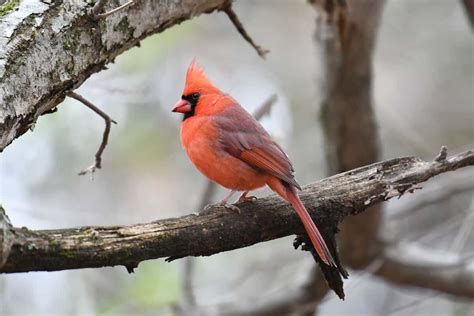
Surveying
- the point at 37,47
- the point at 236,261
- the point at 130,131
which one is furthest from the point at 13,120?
the point at 130,131

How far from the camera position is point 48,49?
8.13ft

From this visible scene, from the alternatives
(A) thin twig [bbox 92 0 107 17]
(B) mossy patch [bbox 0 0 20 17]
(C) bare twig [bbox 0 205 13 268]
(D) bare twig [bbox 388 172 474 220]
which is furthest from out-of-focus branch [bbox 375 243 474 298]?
(C) bare twig [bbox 0 205 13 268]

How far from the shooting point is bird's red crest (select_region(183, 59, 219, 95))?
12.5ft

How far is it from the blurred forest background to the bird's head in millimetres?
1656

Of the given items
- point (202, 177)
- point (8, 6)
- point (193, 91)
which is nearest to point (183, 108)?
point (193, 91)

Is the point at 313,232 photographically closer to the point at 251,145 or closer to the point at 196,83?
the point at 251,145

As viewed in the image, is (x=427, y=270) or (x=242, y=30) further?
(x=427, y=270)

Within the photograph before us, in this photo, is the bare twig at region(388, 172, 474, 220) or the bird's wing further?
the bare twig at region(388, 172, 474, 220)

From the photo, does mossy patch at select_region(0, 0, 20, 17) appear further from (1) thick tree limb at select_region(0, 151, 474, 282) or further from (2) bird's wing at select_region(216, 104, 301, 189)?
(2) bird's wing at select_region(216, 104, 301, 189)

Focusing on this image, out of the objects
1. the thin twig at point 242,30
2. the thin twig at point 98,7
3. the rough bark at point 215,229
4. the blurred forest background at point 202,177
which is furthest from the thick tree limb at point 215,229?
the blurred forest background at point 202,177

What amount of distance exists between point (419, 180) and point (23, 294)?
4.28 m

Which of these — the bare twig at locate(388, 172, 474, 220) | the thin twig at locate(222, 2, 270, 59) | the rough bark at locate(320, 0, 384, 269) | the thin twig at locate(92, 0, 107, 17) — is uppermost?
the thin twig at locate(92, 0, 107, 17)

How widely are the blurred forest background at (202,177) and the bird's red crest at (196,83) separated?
65.0 inches

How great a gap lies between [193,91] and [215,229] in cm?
145
